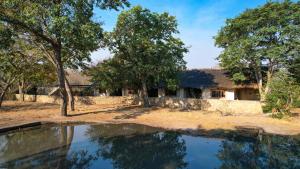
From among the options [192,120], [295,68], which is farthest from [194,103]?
[295,68]

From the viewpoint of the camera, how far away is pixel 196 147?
45.1 feet

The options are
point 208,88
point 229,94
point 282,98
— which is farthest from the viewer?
point 208,88

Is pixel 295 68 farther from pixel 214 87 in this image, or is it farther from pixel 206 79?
pixel 206 79

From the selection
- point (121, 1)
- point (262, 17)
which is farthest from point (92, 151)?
point (262, 17)

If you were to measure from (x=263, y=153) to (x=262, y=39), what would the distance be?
1580 cm

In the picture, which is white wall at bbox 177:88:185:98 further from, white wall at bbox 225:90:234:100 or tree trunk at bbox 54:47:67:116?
tree trunk at bbox 54:47:67:116

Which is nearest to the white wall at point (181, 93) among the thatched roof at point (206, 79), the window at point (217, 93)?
the thatched roof at point (206, 79)

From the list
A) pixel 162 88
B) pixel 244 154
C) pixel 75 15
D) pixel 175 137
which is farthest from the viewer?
pixel 162 88

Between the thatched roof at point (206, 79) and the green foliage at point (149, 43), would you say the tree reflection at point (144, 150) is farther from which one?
the thatched roof at point (206, 79)

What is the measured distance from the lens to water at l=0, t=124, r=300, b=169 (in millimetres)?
11148

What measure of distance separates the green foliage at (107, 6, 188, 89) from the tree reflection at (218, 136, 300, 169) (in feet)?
39.8

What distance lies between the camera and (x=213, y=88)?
30828 mm

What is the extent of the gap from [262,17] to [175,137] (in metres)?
15.4

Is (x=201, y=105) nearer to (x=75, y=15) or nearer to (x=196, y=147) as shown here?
(x=196, y=147)
